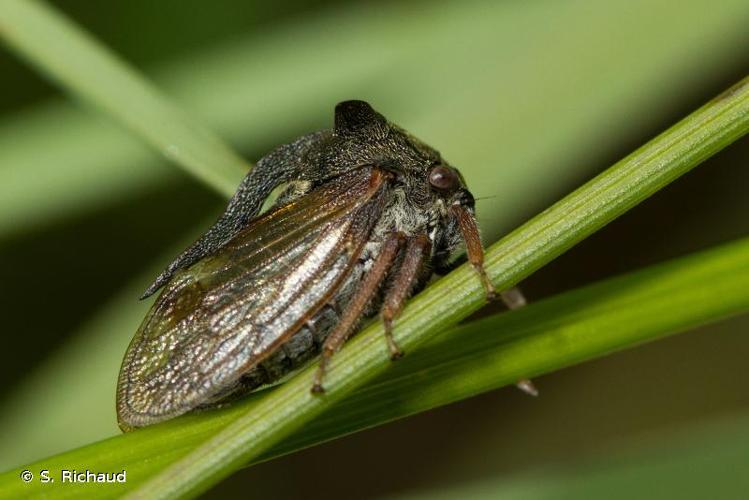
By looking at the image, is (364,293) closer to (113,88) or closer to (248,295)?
(248,295)

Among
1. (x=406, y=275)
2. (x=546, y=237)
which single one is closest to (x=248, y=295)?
(x=406, y=275)

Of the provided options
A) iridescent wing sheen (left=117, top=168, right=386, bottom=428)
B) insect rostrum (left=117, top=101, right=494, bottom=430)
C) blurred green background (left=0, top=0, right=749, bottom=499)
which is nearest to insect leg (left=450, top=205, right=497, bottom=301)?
insect rostrum (left=117, top=101, right=494, bottom=430)

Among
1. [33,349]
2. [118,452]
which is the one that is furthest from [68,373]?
[118,452]

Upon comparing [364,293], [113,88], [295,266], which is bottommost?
[364,293]

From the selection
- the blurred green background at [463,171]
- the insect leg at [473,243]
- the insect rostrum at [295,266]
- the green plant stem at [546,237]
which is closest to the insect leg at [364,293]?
the insect rostrum at [295,266]

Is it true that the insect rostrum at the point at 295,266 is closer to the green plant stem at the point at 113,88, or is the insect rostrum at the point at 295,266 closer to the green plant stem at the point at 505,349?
the green plant stem at the point at 113,88

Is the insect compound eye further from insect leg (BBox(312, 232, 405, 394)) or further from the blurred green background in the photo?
the blurred green background

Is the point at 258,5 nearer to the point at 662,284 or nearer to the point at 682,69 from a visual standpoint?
the point at 682,69
